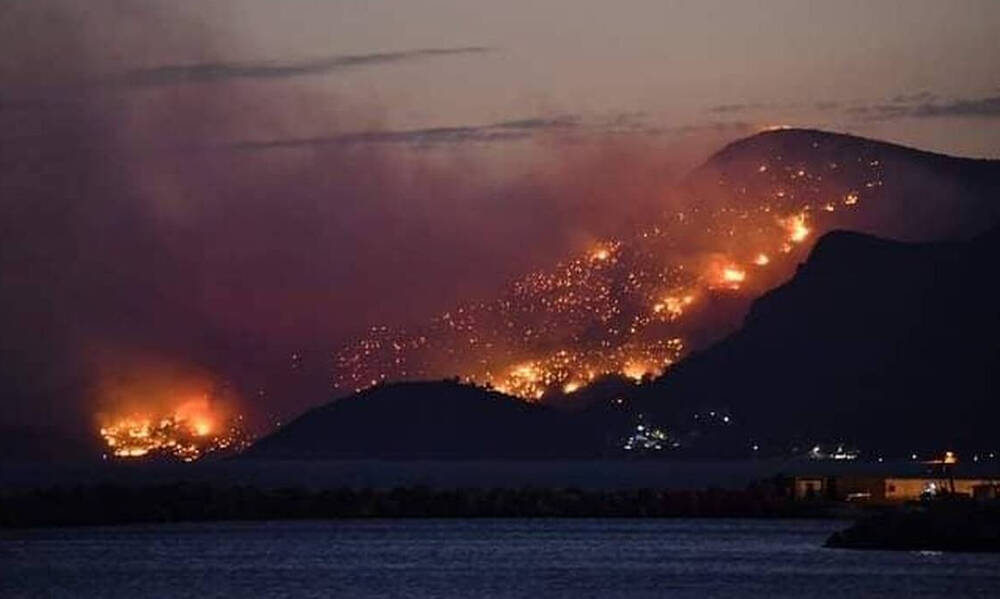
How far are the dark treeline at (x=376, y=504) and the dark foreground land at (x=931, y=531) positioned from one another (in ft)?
75.7

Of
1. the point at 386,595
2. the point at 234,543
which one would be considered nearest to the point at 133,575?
the point at 386,595

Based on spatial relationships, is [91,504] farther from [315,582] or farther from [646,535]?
[315,582]

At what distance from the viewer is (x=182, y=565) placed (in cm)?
7825

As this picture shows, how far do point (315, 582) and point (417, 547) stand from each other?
58.0ft

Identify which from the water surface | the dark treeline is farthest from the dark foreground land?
the dark treeline

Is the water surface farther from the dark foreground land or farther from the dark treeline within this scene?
the dark treeline

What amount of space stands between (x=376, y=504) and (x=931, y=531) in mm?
36548

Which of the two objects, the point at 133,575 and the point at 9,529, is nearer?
the point at 133,575

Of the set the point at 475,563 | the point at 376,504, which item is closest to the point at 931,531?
the point at 475,563

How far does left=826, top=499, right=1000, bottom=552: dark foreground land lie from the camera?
8069cm

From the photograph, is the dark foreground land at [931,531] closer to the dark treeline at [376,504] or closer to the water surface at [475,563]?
the water surface at [475,563]

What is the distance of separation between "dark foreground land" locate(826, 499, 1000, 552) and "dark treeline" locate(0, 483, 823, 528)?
23074 millimetres

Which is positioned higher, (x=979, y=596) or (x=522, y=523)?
(x=522, y=523)

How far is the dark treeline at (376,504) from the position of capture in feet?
356
